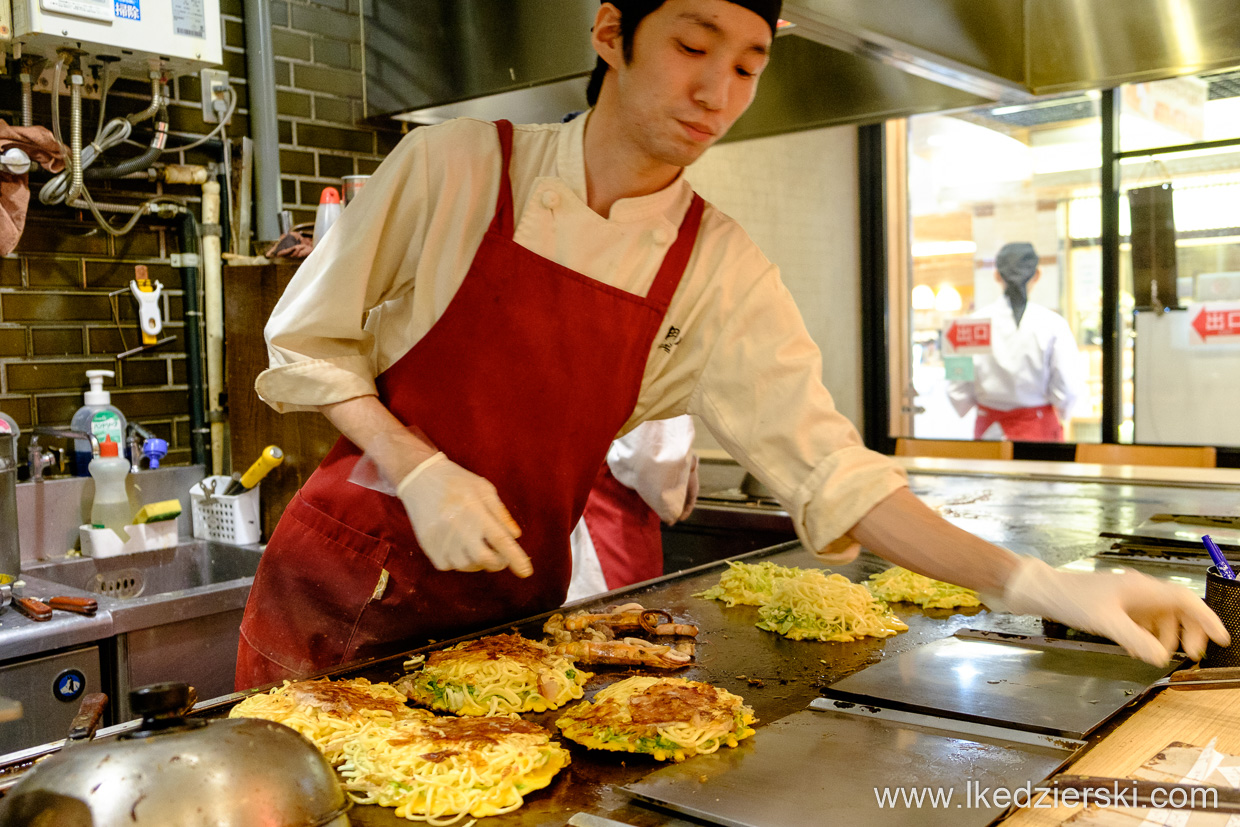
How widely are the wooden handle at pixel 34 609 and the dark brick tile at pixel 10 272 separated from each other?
1148 mm

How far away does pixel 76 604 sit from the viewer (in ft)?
7.62

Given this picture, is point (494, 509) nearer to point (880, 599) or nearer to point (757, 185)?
point (880, 599)

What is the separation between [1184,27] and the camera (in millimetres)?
2717

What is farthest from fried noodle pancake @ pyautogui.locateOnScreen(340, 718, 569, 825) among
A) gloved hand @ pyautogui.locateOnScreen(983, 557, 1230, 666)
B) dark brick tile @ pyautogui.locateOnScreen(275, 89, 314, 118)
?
dark brick tile @ pyautogui.locateOnScreen(275, 89, 314, 118)

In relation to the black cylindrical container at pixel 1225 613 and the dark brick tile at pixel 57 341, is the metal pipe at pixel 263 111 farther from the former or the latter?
the black cylindrical container at pixel 1225 613

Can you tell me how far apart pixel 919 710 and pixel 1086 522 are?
1.78m

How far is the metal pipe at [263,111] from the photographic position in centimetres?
357

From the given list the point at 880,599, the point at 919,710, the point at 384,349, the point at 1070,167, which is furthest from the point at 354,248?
the point at 1070,167

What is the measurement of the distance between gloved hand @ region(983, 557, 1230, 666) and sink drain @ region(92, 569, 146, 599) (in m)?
2.66

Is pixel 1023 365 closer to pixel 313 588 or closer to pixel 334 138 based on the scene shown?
pixel 334 138

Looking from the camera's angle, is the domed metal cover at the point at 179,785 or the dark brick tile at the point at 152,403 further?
the dark brick tile at the point at 152,403

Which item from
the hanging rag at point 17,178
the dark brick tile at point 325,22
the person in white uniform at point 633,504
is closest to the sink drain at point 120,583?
the hanging rag at point 17,178

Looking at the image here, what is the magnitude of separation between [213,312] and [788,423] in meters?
2.47

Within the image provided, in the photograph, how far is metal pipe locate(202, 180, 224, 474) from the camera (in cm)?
344
